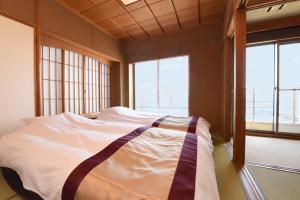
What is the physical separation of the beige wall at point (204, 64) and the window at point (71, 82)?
182 centimetres

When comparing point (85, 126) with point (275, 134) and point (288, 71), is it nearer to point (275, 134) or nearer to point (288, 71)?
point (275, 134)

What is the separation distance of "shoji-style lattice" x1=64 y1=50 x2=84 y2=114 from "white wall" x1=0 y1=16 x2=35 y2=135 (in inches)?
28.4

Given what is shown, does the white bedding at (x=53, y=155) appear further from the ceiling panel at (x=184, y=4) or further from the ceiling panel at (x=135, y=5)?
the ceiling panel at (x=184, y=4)

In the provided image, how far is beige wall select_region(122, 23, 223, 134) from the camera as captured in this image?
3338mm

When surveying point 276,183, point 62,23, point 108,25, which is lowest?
point 276,183

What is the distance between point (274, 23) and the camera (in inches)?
110

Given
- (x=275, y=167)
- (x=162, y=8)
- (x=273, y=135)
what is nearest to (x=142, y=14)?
(x=162, y=8)

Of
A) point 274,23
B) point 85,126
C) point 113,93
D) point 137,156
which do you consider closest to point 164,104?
point 113,93

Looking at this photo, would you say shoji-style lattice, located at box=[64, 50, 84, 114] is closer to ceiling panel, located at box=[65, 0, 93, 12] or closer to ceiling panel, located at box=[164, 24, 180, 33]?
ceiling panel, located at box=[65, 0, 93, 12]

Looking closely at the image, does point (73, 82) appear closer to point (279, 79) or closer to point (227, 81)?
point (227, 81)

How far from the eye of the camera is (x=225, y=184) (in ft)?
4.74

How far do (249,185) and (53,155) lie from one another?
Result: 1.69 meters

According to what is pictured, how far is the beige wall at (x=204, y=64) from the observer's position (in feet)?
11.0

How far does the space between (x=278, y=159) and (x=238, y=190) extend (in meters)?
1.15
